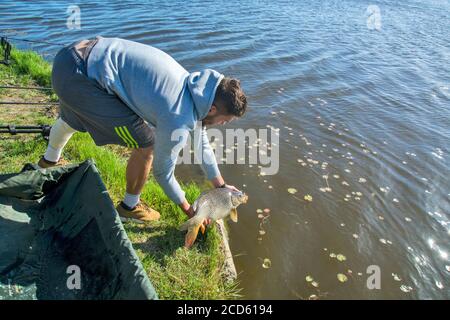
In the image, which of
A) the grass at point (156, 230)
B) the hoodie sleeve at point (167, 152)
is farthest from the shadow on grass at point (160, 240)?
the hoodie sleeve at point (167, 152)

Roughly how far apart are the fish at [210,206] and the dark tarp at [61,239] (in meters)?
0.64

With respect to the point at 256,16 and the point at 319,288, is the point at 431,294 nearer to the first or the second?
the point at 319,288

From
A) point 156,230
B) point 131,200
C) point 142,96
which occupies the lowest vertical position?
point 156,230

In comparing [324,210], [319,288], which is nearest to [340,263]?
[319,288]

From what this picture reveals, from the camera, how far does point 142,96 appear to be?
3.05m

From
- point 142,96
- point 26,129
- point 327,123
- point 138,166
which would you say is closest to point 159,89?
point 142,96

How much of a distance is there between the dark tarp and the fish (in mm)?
640

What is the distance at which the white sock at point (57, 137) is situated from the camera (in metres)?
3.96

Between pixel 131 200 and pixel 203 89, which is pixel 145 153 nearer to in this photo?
pixel 131 200

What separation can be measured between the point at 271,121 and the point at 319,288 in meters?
3.83

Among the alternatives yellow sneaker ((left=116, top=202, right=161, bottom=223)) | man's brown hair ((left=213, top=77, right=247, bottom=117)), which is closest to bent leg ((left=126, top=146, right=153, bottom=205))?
yellow sneaker ((left=116, top=202, right=161, bottom=223))

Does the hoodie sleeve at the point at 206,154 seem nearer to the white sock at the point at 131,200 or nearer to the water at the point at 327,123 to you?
the white sock at the point at 131,200

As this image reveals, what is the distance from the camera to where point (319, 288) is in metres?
4.06

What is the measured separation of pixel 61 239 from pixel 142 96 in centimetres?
161
